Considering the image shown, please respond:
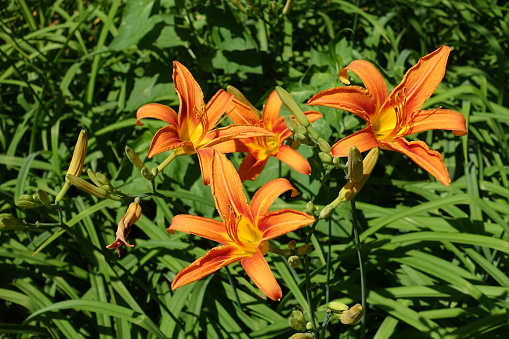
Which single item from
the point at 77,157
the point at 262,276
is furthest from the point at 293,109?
the point at 77,157

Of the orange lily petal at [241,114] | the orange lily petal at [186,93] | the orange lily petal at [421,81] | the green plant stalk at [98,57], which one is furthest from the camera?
the green plant stalk at [98,57]

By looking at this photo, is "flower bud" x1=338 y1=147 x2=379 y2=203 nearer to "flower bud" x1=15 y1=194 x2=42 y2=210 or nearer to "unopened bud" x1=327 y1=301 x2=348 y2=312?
"unopened bud" x1=327 y1=301 x2=348 y2=312

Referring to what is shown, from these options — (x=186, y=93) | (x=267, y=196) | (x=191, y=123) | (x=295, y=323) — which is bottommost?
(x=295, y=323)

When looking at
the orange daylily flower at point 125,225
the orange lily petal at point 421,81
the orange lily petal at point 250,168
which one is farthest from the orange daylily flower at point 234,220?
the orange lily petal at point 421,81

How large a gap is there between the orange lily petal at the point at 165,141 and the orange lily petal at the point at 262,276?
42 cm

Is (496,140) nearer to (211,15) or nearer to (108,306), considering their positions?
(211,15)

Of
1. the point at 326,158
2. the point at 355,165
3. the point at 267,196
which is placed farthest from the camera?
the point at 267,196

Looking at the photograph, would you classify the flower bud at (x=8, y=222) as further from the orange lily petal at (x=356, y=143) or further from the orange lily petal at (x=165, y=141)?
the orange lily petal at (x=356, y=143)

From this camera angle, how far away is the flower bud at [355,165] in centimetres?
117

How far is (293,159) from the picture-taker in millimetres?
1637

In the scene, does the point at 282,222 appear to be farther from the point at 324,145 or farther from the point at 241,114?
the point at 241,114

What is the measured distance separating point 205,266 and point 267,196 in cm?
27

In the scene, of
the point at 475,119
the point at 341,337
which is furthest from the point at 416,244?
the point at 475,119

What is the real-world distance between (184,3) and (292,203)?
1079 mm
